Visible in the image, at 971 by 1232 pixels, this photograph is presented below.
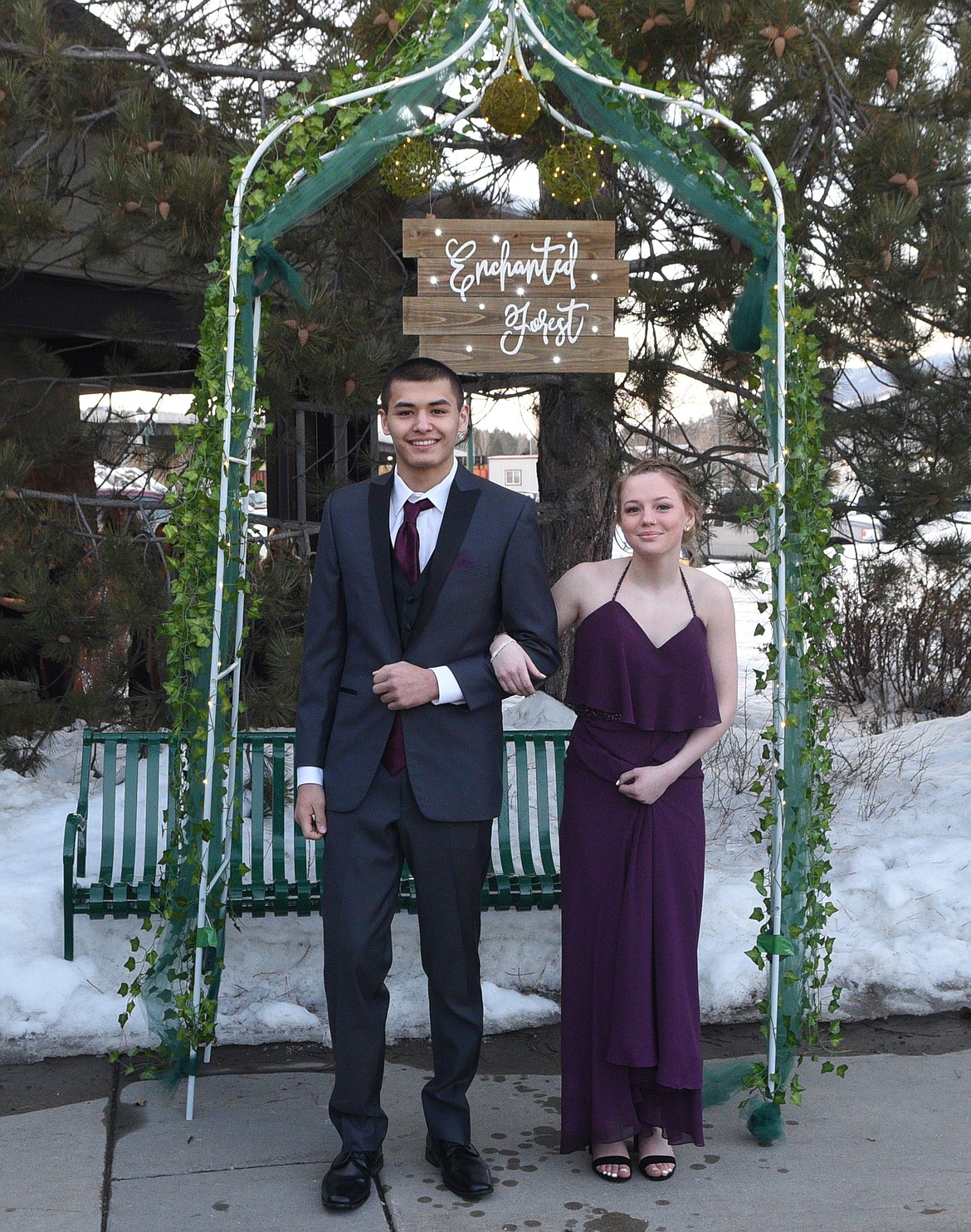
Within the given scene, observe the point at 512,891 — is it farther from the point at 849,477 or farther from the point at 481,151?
the point at 481,151

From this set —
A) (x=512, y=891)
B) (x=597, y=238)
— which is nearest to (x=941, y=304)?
(x=597, y=238)

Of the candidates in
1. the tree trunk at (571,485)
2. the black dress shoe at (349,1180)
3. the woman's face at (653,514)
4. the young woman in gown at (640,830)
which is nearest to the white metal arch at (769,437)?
the young woman in gown at (640,830)

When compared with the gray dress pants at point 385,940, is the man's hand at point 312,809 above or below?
above

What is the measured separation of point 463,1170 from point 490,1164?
23cm

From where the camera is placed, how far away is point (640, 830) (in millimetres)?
3377

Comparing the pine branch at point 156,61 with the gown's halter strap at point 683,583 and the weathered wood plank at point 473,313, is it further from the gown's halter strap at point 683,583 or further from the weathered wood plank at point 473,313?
the gown's halter strap at point 683,583

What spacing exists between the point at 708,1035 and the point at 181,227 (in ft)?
11.3

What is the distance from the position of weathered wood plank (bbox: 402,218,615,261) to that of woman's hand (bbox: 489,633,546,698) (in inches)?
57.2

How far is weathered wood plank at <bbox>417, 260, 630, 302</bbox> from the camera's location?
3998mm

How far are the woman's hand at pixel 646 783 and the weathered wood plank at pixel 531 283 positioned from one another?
63.7 inches

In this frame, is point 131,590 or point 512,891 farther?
point 131,590

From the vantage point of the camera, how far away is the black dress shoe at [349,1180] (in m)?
3.16

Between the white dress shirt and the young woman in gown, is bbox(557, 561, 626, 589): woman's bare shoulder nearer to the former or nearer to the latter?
the young woman in gown

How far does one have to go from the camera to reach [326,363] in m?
4.86
